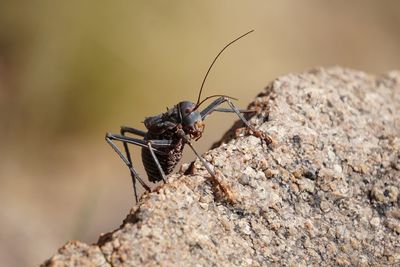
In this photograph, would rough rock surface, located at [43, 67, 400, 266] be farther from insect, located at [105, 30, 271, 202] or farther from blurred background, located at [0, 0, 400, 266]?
blurred background, located at [0, 0, 400, 266]

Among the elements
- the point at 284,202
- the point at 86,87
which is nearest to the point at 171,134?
the point at 284,202

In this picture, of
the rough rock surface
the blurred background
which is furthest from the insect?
the blurred background

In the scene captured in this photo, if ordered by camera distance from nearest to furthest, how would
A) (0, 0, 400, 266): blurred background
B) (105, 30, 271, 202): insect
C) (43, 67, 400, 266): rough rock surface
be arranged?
(43, 67, 400, 266): rough rock surface
(105, 30, 271, 202): insect
(0, 0, 400, 266): blurred background

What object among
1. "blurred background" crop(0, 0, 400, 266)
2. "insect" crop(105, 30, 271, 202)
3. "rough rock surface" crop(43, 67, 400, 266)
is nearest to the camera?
"rough rock surface" crop(43, 67, 400, 266)

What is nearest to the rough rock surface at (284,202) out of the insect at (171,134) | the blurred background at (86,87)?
the insect at (171,134)

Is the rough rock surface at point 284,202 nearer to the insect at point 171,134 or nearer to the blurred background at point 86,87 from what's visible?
the insect at point 171,134

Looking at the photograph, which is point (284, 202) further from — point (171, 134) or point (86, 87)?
point (86, 87)
